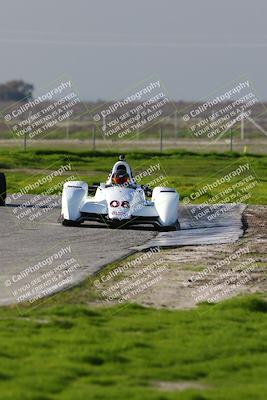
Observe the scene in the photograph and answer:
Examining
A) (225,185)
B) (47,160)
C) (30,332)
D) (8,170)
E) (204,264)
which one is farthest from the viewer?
(47,160)

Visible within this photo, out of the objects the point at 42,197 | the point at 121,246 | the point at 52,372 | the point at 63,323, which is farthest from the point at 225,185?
the point at 52,372

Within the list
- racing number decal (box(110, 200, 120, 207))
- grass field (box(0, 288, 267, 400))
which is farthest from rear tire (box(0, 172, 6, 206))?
grass field (box(0, 288, 267, 400))

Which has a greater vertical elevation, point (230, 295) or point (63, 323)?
point (63, 323)

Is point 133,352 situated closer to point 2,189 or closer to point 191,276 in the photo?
point 191,276

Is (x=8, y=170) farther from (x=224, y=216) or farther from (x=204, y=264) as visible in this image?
(x=204, y=264)

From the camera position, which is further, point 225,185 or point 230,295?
point 225,185

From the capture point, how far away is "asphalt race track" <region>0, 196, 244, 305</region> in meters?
17.4

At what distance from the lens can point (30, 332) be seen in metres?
13.3

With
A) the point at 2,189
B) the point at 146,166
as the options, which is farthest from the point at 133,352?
the point at 146,166

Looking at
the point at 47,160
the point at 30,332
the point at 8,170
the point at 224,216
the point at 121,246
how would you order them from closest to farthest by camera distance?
the point at 30,332 < the point at 121,246 < the point at 224,216 < the point at 8,170 < the point at 47,160

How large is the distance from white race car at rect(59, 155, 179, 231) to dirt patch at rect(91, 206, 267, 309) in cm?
280

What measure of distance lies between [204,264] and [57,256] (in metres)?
2.39

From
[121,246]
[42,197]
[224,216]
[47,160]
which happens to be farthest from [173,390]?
[47,160]

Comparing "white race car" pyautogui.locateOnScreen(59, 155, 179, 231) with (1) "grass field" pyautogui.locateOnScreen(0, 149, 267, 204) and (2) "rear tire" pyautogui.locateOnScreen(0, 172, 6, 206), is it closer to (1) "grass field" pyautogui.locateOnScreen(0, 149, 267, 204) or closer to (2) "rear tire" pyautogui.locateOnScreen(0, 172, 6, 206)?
(2) "rear tire" pyautogui.locateOnScreen(0, 172, 6, 206)
